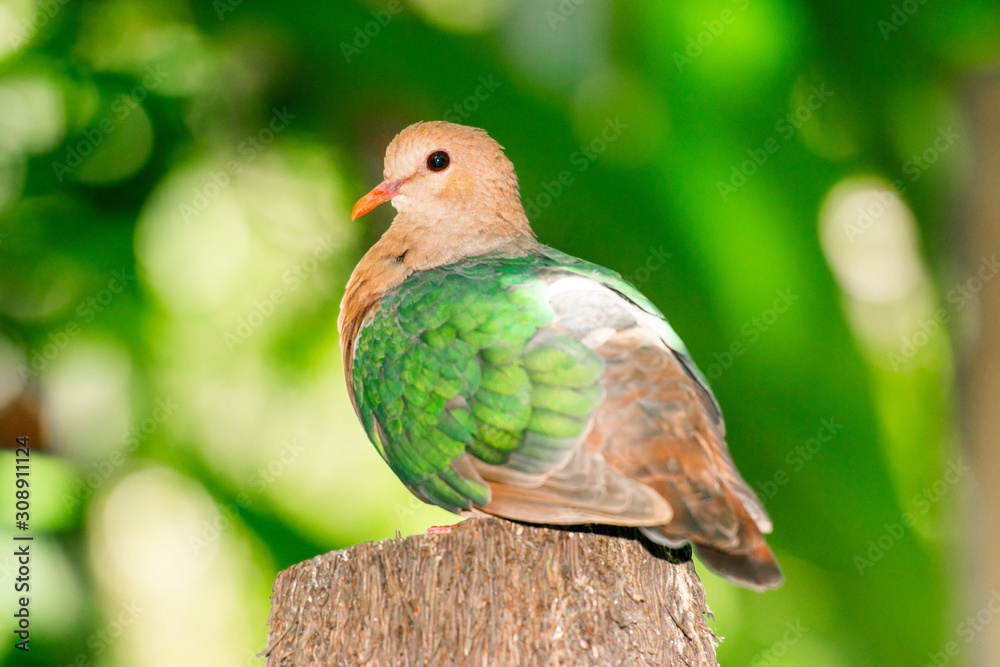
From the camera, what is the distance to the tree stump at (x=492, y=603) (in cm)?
262

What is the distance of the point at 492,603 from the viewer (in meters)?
2.68

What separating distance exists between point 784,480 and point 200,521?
13.2ft

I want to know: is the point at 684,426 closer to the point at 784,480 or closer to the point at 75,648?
the point at 784,480

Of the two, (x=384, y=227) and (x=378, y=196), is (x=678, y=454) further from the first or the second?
(x=384, y=227)

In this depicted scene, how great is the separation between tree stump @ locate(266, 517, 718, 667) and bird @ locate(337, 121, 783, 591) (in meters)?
0.14

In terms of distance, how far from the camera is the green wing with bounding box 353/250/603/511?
292cm

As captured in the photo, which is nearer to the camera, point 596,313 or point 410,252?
point 596,313

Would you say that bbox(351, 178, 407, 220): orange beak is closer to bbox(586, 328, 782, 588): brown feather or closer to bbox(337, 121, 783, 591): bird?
bbox(337, 121, 783, 591): bird

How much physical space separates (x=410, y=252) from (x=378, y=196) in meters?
0.38

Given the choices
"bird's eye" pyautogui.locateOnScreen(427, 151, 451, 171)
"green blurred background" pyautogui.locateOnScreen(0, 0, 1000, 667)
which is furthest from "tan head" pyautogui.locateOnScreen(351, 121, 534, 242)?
"green blurred background" pyautogui.locateOnScreen(0, 0, 1000, 667)

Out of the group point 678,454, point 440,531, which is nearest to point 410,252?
point 440,531

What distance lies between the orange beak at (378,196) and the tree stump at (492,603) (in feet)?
5.95

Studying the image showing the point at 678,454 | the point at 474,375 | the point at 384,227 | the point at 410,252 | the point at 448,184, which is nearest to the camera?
the point at 678,454

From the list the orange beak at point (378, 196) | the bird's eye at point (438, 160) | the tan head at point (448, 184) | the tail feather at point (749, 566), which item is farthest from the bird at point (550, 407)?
the bird's eye at point (438, 160)
